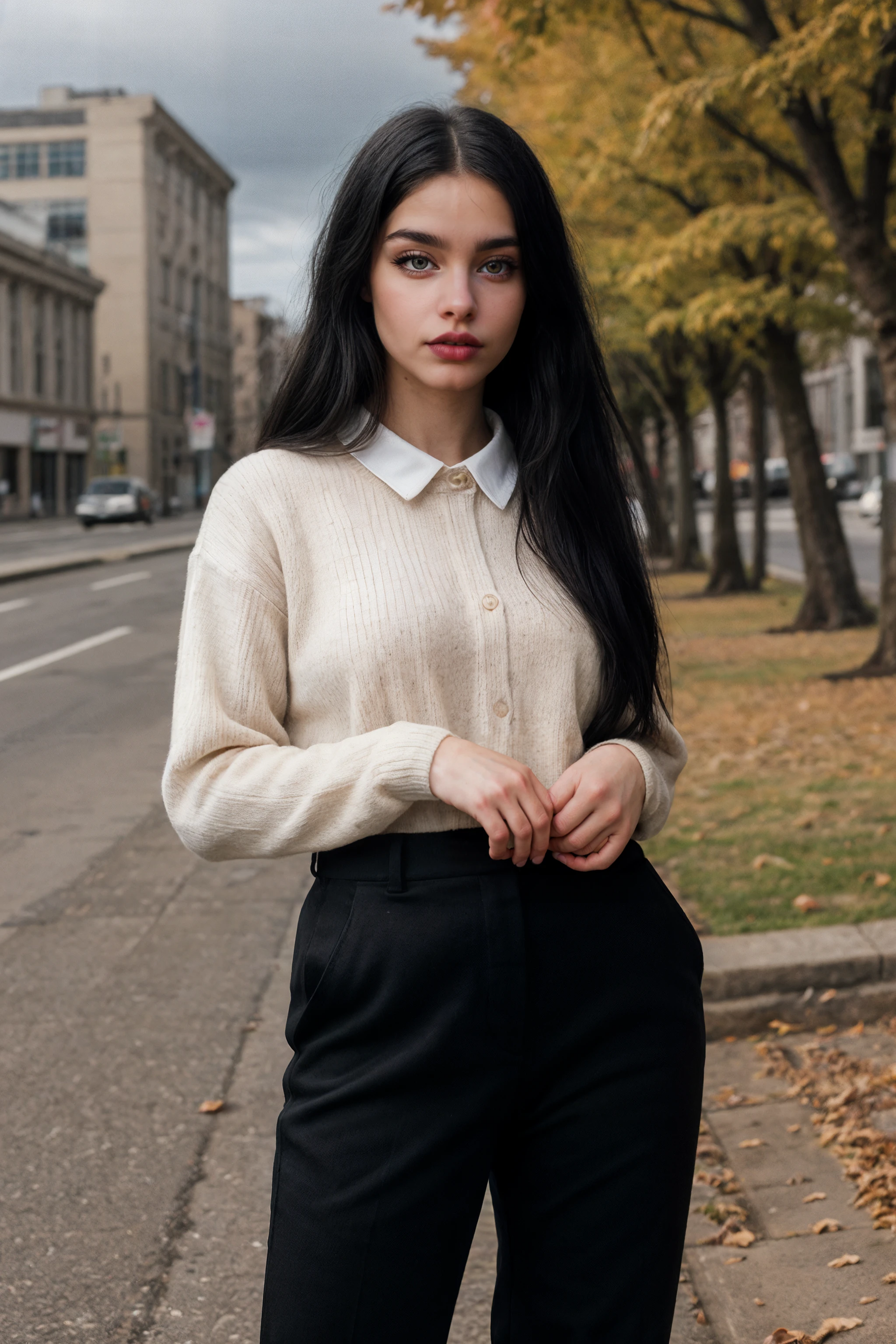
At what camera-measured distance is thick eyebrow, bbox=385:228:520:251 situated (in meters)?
1.80

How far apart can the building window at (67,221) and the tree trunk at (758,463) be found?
65094mm

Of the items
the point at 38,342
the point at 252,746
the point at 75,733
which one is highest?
the point at 38,342

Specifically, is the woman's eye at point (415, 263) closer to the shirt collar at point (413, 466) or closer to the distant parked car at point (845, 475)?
the shirt collar at point (413, 466)

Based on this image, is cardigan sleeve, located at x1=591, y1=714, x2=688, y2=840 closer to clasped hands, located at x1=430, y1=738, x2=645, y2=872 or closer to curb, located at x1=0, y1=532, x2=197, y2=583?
clasped hands, located at x1=430, y1=738, x2=645, y2=872

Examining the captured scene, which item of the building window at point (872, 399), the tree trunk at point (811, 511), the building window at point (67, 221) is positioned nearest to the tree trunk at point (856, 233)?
the tree trunk at point (811, 511)

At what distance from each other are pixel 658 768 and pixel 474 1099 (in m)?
0.50

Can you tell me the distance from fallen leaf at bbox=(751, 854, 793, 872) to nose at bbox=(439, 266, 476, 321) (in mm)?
4142

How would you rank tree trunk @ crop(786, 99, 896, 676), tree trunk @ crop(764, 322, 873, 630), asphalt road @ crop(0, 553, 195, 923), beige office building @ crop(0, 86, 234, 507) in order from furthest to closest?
1. beige office building @ crop(0, 86, 234, 507)
2. tree trunk @ crop(764, 322, 873, 630)
3. tree trunk @ crop(786, 99, 896, 676)
4. asphalt road @ crop(0, 553, 195, 923)

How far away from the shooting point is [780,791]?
7.14m

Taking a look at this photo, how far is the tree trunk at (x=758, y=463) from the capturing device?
19.9 meters

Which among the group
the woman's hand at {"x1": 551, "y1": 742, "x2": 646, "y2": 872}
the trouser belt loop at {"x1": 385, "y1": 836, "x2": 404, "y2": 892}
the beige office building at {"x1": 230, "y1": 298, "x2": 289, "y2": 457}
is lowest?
the trouser belt loop at {"x1": 385, "y1": 836, "x2": 404, "y2": 892}

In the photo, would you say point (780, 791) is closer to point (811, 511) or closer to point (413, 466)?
point (413, 466)

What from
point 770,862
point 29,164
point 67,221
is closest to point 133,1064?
point 770,862

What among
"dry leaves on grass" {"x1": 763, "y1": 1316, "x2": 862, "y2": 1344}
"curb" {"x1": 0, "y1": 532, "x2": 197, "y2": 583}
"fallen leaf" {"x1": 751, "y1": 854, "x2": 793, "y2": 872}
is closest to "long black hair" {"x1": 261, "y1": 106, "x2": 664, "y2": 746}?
"dry leaves on grass" {"x1": 763, "y1": 1316, "x2": 862, "y2": 1344}
